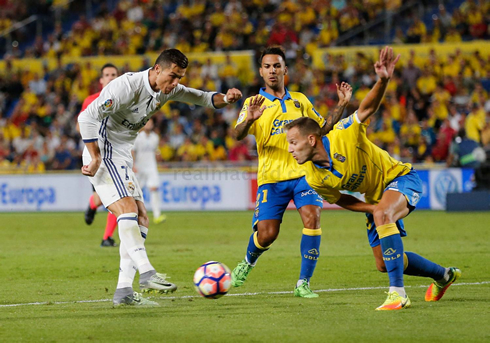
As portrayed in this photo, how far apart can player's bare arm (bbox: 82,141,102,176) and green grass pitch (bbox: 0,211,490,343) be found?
1203 mm

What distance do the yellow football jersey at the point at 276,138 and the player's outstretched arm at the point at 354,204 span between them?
1.04 metres

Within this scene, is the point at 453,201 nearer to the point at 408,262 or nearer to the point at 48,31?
the point at 408,262

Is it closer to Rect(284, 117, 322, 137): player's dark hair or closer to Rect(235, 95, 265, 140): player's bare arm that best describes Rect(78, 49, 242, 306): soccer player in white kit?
Rect(235, 95, 265, 140): player's bare arm

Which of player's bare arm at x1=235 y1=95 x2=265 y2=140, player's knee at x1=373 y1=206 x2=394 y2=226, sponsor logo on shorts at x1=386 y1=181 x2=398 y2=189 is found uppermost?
player's bare arm at x1=235 y1=95 x2=265 y2=140

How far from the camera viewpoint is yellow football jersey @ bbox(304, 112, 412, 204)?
6.23 meters

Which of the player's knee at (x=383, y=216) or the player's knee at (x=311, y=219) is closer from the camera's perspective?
the player's knee at (x=383, y=216)

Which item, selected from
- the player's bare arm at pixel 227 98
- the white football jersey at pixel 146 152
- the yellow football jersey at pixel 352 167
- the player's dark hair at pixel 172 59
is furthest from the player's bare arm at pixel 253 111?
the white football jersey at pixel 146 152

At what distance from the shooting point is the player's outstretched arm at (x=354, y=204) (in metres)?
6.51

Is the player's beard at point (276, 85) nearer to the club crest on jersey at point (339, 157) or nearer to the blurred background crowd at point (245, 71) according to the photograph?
the club crest on jersey at point (339, 157)

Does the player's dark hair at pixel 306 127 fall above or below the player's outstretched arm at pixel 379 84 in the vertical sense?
below

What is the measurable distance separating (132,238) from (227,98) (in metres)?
1.71

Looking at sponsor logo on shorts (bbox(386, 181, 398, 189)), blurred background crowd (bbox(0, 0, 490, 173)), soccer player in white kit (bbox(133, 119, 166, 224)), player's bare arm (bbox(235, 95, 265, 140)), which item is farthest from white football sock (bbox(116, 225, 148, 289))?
blurred background crowd (bbox(0, 0, 490, 173))

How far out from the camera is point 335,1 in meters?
26.6

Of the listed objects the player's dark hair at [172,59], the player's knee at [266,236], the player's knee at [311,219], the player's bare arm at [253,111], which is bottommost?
the player's knee at [266,236]
